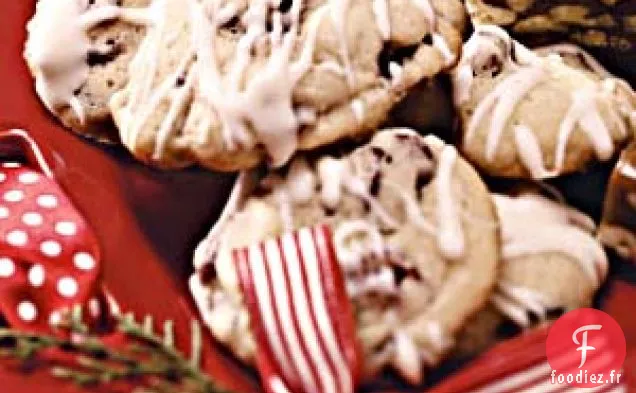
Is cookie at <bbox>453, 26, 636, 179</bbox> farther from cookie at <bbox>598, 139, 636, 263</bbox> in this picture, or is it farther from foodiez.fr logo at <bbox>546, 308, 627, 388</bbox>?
foodiez.fr logo at <bbox>546, 308, 627, 388</bbox>

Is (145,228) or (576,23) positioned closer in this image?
(145,228)

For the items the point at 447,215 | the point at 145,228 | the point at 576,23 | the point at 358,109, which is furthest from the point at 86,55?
the point at 576,23

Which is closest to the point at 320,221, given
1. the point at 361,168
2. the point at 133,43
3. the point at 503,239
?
the point at 361,168

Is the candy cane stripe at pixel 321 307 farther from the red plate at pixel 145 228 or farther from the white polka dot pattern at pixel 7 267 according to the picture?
the white polka dot pattern at pixel 7 267

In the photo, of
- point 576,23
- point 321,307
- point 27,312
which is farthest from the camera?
point 576,23

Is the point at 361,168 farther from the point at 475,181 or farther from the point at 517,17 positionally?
the point at 517,17

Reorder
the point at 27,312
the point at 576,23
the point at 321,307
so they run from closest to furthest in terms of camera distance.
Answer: the point at 321,307
the point at 27,312
the point at 576,23

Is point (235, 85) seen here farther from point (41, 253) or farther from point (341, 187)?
point (41, 253)
